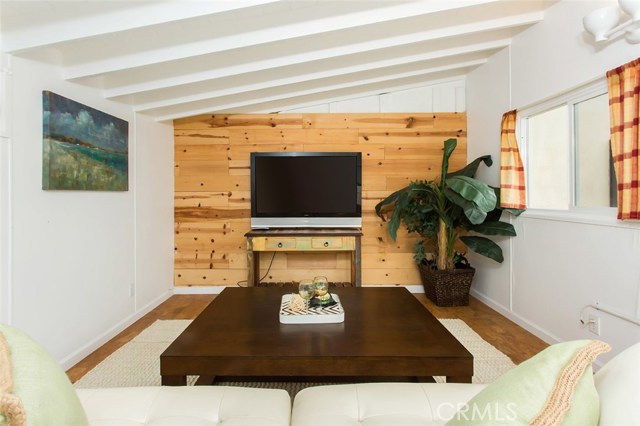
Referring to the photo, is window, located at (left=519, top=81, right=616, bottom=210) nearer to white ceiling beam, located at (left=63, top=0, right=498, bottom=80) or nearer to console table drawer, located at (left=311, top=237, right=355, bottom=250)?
white ceiling beam, located at (left=63, top=0, right=498, bottom=80)

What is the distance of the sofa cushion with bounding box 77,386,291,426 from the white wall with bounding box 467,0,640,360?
77.4 inches

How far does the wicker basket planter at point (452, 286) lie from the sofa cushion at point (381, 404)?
2284mm

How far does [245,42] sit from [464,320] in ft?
8.84

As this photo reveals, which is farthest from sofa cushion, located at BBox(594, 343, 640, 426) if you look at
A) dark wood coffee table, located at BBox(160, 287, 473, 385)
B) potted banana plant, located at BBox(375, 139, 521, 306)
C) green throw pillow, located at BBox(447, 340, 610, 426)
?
potted banana plant, located at BBox(375, 139, 521, 306)

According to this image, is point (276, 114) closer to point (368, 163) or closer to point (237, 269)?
point (368, 163)

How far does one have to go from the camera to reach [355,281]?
3295mm

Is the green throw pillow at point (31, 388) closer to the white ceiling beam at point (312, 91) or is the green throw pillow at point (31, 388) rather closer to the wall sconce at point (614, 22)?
the wall sconce at point (614, 22)

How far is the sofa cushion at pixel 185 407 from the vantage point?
957 mm

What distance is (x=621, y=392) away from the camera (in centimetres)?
64

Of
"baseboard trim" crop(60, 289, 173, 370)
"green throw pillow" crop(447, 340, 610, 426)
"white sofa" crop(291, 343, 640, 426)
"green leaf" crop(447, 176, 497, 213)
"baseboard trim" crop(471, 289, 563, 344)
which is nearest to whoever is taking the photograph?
"green throw pillow" crop(447, 340, 610, 426)

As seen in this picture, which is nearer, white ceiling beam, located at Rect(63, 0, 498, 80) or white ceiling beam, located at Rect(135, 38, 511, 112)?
white ceiling beam, located at Rect(63, 0, 498, 80)

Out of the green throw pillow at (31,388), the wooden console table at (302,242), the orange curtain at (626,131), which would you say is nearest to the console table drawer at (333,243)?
the wooden console table at (302,242)

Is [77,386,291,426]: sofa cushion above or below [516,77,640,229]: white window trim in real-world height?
below

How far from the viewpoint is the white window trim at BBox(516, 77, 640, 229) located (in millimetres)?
2059
